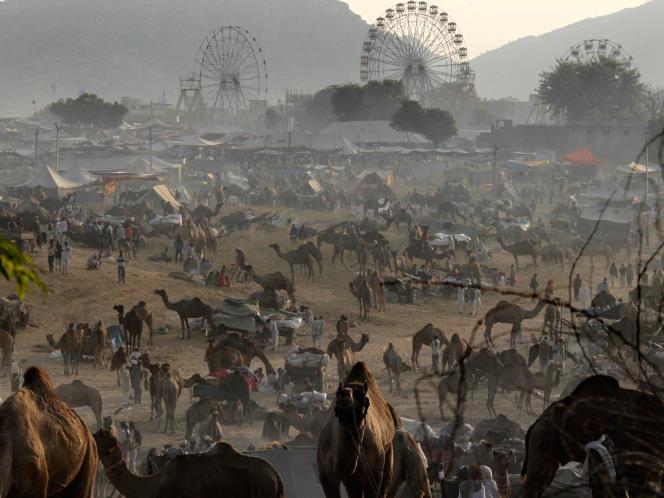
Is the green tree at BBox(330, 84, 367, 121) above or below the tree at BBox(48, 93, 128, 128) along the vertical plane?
above

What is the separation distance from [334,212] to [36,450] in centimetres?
4245

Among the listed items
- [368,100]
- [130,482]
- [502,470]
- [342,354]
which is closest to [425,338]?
[342,354]

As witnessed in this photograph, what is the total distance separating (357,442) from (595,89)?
283ft

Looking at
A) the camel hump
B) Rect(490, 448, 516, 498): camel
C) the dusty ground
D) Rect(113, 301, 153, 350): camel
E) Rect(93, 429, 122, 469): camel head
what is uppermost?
the camel hump

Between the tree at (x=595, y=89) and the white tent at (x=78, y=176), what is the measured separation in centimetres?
4819

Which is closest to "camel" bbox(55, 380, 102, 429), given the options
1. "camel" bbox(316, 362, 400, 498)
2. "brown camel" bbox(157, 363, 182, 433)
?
"brown camel" bbox(157, 363, 182, 433)

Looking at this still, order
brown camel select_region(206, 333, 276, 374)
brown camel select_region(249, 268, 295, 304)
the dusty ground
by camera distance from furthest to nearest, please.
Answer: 1. brown camel select_region(249, 268, 295, 304)
2. brown camel select_region(206, 333, 276, 374)
3. the dusty ground

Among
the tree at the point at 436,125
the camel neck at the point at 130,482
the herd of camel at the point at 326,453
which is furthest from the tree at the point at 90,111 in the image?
the herd of camel at the point at 326,453

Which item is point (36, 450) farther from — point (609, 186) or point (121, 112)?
point (121, 112)

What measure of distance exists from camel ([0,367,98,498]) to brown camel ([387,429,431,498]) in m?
2.31

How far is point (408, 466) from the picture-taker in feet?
29.5

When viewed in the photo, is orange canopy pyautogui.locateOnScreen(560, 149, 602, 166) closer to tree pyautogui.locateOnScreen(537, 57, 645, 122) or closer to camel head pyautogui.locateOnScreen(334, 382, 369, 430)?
tree pyautogui.locateOnScreen(537, 57, 645, 122)

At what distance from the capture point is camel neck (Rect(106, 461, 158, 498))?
8.82m

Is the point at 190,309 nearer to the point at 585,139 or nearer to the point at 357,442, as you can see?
the point at 357,442
